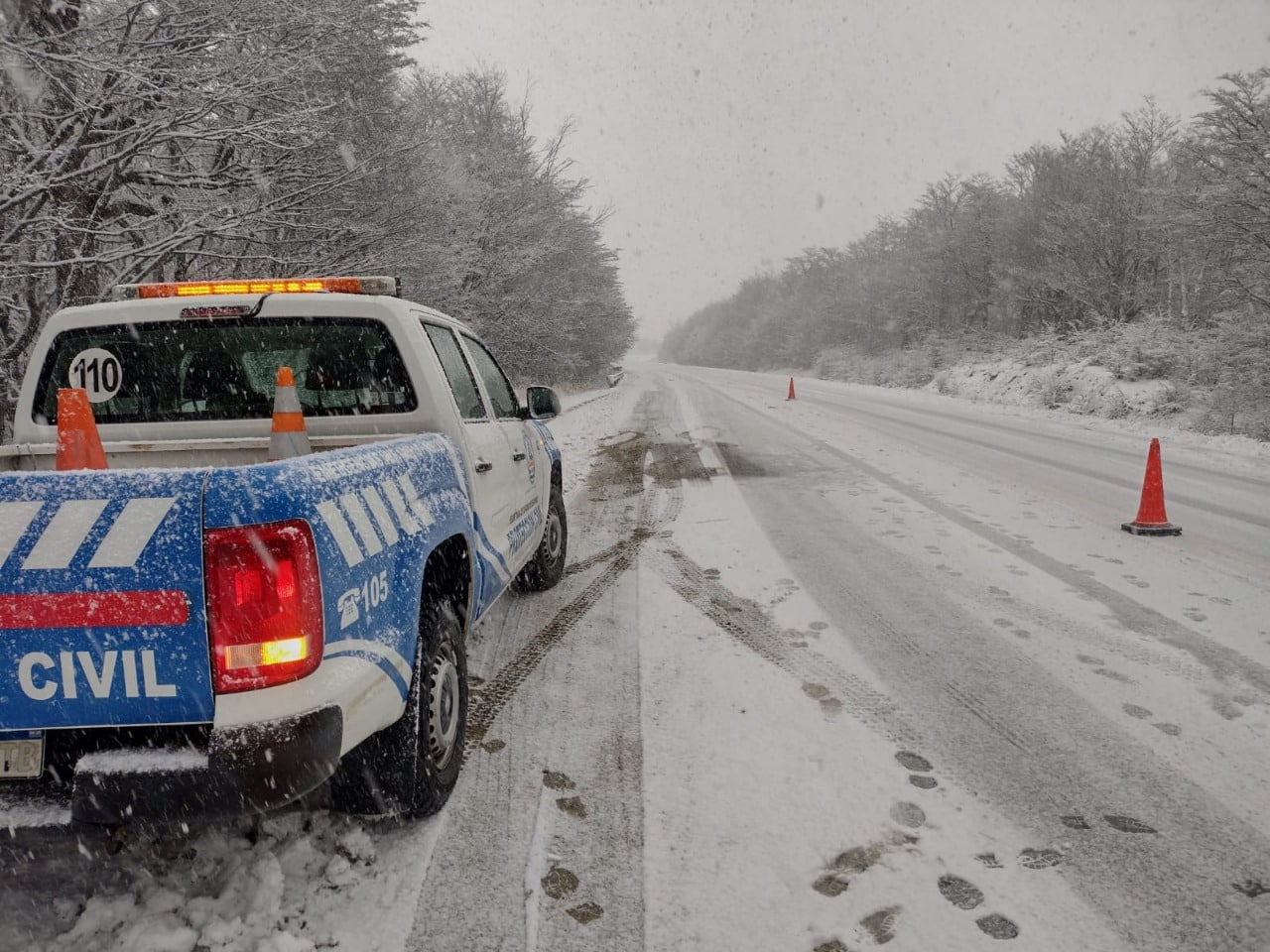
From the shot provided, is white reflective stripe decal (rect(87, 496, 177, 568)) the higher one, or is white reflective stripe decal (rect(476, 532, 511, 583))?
white reflective stripe decal (rect(87, 496, 177, 568))

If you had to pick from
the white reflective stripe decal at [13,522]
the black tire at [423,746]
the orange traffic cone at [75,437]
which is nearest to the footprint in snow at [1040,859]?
the black tire at [423,746]

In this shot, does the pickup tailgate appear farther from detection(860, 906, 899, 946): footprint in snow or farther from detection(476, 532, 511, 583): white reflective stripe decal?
detection(860, 906, 899, 946): footprint in snow

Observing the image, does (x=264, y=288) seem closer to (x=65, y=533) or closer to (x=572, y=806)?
(x=65, y=533)

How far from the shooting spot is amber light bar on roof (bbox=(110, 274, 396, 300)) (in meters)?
3.00

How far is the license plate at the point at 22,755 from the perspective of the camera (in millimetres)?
1750

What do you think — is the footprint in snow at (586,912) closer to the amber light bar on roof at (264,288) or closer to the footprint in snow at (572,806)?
the footprint in snow at (572,806)

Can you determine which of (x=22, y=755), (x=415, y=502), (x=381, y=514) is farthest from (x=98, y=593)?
(x=415, y=502)

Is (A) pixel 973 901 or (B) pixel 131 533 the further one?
(A) pixel 973 901

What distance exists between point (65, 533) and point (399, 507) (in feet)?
2.78

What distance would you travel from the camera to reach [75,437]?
7.39 feet

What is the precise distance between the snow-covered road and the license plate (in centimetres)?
15

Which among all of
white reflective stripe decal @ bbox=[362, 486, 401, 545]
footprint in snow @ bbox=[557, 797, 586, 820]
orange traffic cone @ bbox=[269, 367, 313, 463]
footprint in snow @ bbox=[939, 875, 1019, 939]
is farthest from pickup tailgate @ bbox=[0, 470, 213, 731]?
footprint in snow @ bbox=[939, 875, 1019, 939]

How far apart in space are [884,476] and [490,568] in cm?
699

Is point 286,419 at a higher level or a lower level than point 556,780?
higher
